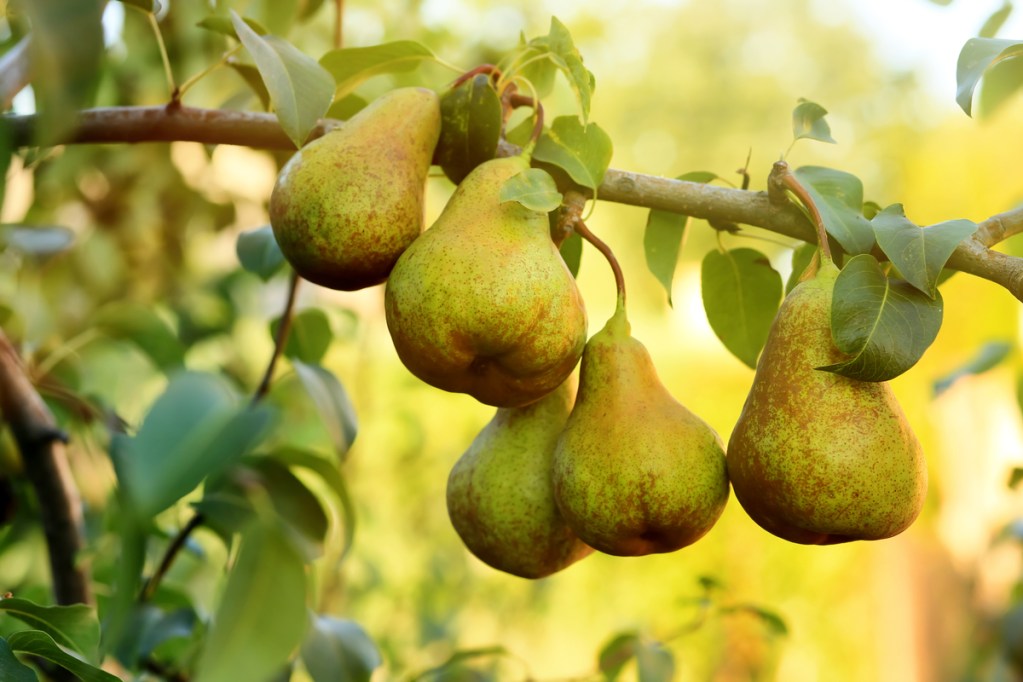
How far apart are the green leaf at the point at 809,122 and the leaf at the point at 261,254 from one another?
64 centimetres

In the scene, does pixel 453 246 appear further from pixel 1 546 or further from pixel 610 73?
pixel 610 73

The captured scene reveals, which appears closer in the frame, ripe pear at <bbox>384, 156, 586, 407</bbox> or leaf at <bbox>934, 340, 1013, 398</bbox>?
ripe pear at <bbox>384, 156, 586, 407</bbox>

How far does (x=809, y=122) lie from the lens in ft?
2.89

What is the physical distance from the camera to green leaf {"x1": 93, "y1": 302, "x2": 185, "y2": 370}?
1.37 m

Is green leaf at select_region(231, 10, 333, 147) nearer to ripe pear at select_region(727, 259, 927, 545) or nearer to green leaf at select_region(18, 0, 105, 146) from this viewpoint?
green leaf at select_region(18, 0, 105, 146)

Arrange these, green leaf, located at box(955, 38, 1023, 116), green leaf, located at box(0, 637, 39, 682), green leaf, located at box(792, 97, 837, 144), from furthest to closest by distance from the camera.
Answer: green leaf, located at box(792, 97, 837, 144) < green leaf, located at box(955, 38, 1023, 116) < green leaf, located at box(0, 637, 39, 682)

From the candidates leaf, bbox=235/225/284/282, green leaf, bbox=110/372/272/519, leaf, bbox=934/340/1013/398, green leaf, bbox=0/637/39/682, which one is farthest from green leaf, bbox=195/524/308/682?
leaf, bbox=934/340/1013/398

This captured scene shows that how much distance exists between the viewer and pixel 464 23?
9.21 feet

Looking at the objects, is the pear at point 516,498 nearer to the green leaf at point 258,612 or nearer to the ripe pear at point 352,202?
the ripe pear at point 352,202

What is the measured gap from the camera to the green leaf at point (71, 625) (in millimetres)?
782

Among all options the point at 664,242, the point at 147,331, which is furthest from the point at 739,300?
the point at 147,331

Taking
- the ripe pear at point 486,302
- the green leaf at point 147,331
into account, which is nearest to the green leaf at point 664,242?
the ripe pear at point 486,302

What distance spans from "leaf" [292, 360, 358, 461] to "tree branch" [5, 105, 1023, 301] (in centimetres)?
28

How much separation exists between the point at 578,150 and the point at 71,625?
1.91 ft
